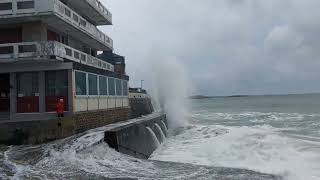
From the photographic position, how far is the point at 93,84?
27.8 metres

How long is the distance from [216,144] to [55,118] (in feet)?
31.3

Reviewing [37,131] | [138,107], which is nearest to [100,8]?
[138,107]

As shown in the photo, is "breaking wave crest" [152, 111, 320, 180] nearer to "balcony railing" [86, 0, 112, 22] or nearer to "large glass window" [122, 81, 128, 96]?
"large glass window" [122, 81, 128, 96]

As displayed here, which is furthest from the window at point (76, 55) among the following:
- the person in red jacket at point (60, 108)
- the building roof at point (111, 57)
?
the building roof at point (111, 57)

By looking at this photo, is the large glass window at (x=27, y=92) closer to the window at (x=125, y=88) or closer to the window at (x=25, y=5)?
the window at (x=25, y=5)

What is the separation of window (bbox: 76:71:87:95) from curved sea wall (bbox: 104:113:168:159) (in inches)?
117

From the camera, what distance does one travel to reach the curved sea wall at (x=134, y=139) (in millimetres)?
20203

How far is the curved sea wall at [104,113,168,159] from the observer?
20203 millimetres

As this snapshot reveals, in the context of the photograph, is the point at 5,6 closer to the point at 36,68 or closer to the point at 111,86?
the point at 36,68

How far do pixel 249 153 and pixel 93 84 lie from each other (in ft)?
30.6

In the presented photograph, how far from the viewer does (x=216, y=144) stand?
1115 inches

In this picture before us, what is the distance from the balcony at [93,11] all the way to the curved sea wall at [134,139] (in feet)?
31.0

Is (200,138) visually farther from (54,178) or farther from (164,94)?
(164,94)

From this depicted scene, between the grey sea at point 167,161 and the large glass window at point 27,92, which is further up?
the large glass window at point 27,92
